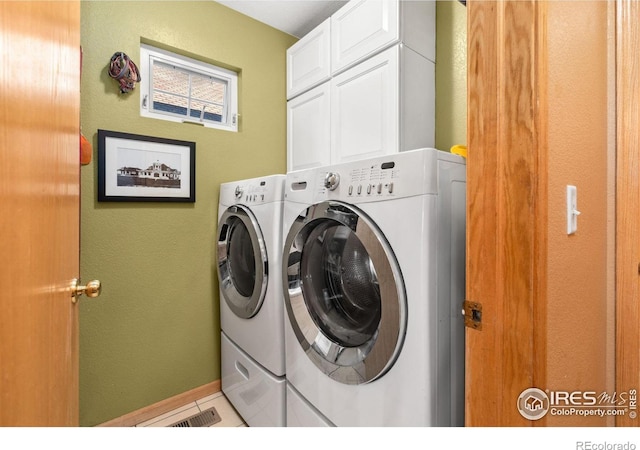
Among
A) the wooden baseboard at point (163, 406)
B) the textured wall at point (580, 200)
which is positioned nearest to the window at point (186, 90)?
the wooden baseboard at point (163, 406)

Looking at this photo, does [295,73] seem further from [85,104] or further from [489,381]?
[489,381]

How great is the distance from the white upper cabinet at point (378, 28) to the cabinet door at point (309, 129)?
0.21 metres

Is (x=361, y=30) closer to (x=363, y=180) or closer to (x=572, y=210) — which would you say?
(x=363, y=180)

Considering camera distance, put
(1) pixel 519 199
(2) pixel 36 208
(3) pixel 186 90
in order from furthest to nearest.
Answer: (3) pixel 186 90, (1) pixel 519 199, (2) pixel 36 208

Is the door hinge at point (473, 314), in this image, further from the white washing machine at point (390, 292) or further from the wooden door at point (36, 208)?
the wooden door at point (36, 208)

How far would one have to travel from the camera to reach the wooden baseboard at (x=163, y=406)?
1604mm

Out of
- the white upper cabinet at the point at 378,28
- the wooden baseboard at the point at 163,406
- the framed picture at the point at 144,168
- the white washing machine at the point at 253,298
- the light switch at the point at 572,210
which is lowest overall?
the wooden baseboard at the point at 163,406

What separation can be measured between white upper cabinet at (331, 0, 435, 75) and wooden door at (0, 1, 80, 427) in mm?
1249

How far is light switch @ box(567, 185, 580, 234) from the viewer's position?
714 millimetres

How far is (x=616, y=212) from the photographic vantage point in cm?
93

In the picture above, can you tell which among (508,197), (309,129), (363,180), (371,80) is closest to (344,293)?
(363,180)

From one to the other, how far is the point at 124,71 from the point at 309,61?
1040 mm

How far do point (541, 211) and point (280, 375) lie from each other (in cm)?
120

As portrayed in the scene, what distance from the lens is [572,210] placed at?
72 centimetres
